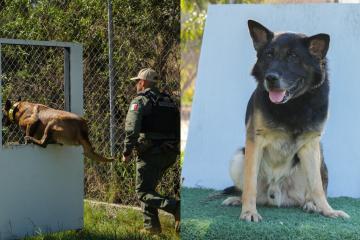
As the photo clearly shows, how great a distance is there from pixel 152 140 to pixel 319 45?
2069 millimetres

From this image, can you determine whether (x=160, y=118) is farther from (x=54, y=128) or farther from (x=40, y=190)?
(x=40, y=190)

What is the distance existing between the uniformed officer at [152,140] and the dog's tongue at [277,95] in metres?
1.47

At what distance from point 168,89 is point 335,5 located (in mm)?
2229

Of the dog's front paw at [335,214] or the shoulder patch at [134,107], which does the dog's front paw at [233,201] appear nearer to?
the dog's front paw at [335,214]

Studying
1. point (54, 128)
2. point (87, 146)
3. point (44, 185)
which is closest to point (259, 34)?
point (87, 146)

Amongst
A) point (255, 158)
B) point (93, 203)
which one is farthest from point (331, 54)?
point (93, 203)

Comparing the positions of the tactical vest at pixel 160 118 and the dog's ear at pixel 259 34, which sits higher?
the dog's ear at pixel 259 34

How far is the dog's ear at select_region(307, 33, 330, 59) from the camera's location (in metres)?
5.88

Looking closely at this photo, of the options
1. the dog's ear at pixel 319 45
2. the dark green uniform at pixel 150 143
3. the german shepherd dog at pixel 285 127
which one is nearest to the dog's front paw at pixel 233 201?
the german shepherd dog at pixel 285 127

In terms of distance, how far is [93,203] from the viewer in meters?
8.81

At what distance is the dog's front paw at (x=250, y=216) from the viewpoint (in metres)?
6.09

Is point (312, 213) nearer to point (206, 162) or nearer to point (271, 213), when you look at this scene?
point (271, 213)

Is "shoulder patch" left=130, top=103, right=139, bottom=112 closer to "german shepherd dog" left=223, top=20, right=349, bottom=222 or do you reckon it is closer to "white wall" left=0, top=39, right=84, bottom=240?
"white wall" left=0, top=39, right=84, bottom=240

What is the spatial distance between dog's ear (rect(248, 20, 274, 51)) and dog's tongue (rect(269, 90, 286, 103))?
0.41m
